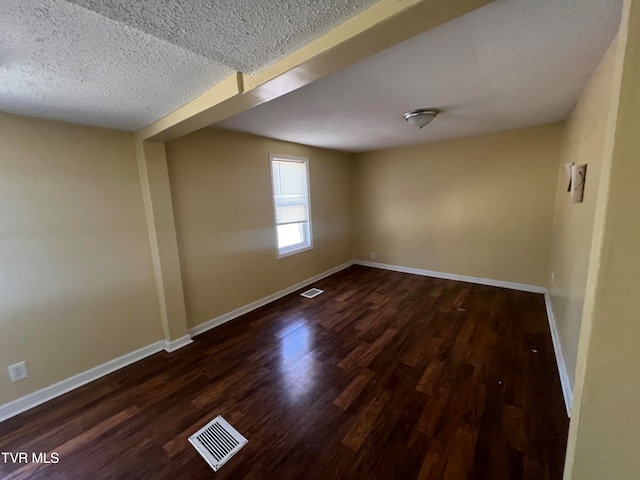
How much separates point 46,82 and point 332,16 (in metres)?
1.51

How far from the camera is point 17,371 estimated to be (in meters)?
1.83

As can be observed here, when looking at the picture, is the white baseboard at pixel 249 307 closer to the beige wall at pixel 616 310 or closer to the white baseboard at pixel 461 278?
the white baseboard at pixel 461 278

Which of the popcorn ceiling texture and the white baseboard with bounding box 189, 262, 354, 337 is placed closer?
the popcorn ceiling texture

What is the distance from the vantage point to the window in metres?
3.61

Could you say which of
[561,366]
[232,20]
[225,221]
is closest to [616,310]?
[232,20]

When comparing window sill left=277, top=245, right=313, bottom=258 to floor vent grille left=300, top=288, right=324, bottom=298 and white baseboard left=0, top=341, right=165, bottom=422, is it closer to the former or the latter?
floor vent grille left=300, top=288, right=324, bottom=298

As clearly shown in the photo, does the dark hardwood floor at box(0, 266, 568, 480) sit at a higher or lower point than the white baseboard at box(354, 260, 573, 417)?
lower

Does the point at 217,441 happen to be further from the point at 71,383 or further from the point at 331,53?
the point at 331,53

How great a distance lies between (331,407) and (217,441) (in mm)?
729

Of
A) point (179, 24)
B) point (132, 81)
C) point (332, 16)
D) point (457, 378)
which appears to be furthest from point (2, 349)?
point (457, 378)

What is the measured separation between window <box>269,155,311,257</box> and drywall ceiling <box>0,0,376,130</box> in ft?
6.76

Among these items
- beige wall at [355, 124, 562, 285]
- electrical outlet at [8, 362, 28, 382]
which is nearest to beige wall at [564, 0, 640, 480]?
electrical outlet at [8, 362, 28, 382]

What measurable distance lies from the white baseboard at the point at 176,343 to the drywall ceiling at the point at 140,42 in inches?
83.0

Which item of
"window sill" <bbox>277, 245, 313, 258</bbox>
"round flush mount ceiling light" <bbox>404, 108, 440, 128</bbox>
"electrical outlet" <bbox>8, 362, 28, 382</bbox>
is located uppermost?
"round flush mount ceiling light" <bbox>404, 108, 440, 128</bbox>
